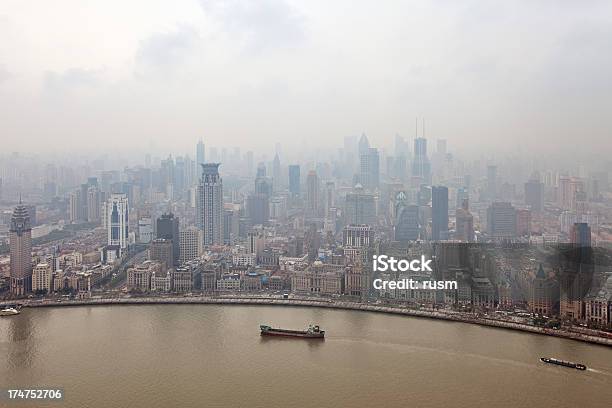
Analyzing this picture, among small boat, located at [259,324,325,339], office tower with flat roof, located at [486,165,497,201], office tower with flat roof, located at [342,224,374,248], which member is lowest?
small boat, located at [259,324,325,339]

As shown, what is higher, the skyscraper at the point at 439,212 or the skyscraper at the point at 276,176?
the skyscraper at the point at 276,176

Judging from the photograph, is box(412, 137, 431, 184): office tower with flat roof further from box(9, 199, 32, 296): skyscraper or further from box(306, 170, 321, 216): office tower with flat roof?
box(9, 199, 32, 296): skyscraper

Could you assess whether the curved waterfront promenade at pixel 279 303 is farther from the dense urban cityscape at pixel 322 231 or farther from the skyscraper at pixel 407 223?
the skyscraper at pixel 407 223

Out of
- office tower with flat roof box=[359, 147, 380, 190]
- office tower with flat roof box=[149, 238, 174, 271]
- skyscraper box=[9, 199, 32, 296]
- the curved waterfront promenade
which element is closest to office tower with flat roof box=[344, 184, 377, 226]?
office tower with flat roof box=[359, 147, 380, 190]

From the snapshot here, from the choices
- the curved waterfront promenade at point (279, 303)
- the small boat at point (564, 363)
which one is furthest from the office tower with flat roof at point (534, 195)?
the small boat at point (564, 363)

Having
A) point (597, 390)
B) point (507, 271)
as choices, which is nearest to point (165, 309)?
point (507, 271)

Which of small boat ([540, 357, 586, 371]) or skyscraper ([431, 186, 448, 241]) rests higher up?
skyscraper ([431, 186, 448, 241])
